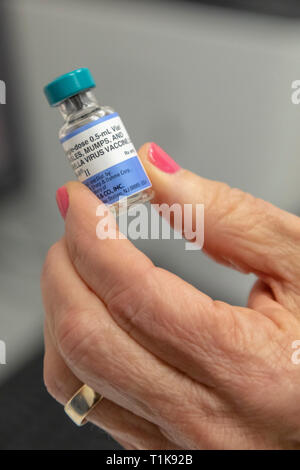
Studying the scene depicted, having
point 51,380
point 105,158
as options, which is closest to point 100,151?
point 105,158

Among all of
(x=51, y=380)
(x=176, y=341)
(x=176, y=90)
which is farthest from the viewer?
(x=176, y=90)

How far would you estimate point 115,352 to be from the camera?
1.33 ft

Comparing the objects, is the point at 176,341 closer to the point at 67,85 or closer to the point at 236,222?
the point at 236,222

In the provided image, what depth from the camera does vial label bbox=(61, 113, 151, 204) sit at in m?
0.43

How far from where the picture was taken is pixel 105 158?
429 millimetres

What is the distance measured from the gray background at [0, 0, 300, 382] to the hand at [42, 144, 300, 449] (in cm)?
57

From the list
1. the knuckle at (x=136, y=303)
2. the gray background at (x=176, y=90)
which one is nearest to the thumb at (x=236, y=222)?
the knuckle at (x=136, y=303)

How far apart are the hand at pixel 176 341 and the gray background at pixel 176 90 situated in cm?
57

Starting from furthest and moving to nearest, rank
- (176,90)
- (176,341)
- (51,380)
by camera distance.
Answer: (176,90), (51,380), (176,341)

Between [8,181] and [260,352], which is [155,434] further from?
[8,181]

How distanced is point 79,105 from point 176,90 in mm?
657

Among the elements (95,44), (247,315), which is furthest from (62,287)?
(95,44)

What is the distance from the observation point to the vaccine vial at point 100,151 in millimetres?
427

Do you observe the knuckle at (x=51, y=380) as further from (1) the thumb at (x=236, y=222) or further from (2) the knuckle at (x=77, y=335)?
(1) the thumb at (x=236, y=222)
